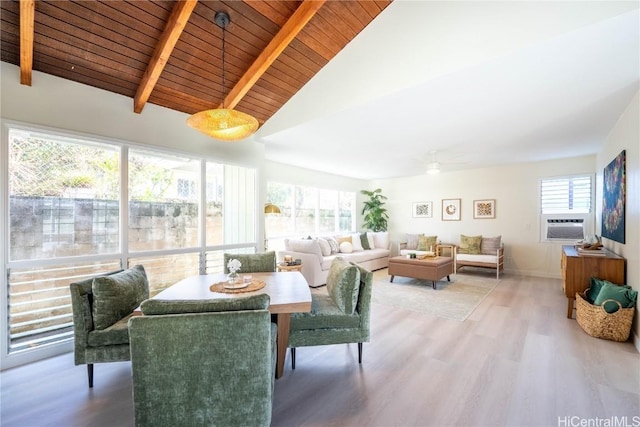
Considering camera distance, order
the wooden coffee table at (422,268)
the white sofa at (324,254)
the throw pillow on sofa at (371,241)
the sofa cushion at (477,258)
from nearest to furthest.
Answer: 1. the wooden coffee table at (422,268)
2. the white sofa at (324,254)
3. the sofa cushion at (477,258)
4. the throw pillow on sofa at (371,241)

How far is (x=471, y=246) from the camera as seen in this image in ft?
20.2

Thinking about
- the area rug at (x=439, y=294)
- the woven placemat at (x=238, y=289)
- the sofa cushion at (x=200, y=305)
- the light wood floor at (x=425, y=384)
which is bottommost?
the area rug at (x=439, y=294)

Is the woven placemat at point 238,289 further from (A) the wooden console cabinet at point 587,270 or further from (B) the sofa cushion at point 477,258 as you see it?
(B) the sofa cushion at point 477,258

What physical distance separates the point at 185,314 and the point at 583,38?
10.2 ft

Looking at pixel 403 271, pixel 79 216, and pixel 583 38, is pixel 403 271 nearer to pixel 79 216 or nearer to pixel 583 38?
pixel 583 38

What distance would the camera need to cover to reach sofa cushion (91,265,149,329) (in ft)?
6.75

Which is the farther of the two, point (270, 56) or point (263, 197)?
point (263, 197)

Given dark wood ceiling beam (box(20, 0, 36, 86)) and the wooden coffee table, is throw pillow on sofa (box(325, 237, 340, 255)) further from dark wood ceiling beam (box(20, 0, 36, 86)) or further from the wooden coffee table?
dark wood ceiling beam (box(20, 0, 36, 86))

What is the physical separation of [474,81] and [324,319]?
8.22 feet

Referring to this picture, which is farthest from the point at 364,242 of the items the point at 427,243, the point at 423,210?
the point at 423,210

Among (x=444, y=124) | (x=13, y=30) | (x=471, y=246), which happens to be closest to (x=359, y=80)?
(x=444, y=124)

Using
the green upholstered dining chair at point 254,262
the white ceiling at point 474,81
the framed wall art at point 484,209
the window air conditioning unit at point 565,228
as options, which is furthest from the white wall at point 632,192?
the green upholstered dining chair at point 254,262

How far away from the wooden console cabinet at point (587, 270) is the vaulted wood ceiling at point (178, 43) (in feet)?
12.4

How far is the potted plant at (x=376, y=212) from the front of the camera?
25.6 feet
